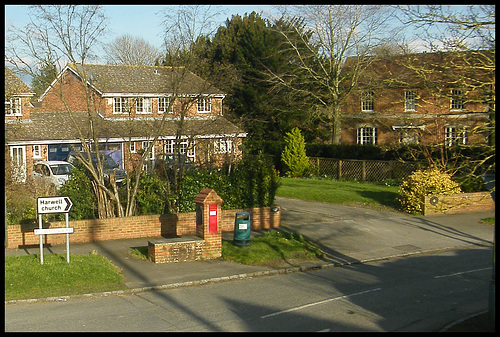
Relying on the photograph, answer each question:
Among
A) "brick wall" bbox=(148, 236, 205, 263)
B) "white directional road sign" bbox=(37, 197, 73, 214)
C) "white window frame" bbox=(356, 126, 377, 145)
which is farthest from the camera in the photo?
"white window frame" bbox=(356, 126, 377, 145)

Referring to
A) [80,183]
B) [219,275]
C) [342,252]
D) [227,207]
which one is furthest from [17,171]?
[342,252]

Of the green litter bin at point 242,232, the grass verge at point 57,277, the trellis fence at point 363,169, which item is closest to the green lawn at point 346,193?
the trellis fence at point 363,169

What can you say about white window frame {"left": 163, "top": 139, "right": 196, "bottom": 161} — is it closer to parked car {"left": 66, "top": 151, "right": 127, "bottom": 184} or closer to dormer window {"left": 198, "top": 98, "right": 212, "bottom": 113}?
dormer window {"left": 198, "top": 98, "right": 212, "bottom": 113}

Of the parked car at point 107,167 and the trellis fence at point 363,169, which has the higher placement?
the parked car at point 107,167

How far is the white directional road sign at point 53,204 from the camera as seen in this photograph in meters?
13.3

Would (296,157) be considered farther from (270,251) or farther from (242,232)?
(270,251)

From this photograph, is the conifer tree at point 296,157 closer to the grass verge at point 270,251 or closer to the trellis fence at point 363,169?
the trellis fence at point 363,169

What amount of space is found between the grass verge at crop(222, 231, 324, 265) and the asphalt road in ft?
4.14

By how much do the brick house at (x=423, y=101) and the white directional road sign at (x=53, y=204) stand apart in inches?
307

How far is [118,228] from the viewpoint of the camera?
57.1ft

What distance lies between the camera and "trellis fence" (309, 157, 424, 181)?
3090 centimetres

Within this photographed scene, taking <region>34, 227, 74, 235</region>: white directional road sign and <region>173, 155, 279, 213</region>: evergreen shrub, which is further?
<region>173, 155, 279, 213</region>: evergreen shrub

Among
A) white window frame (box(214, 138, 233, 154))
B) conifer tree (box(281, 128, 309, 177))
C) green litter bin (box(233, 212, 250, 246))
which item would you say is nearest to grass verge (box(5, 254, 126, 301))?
green litter bin (box(233, 212, 250, 246))

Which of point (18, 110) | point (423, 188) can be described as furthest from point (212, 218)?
point (18, 110)
